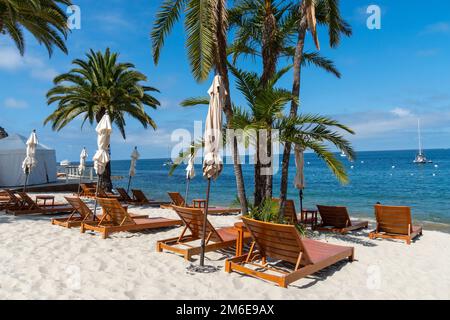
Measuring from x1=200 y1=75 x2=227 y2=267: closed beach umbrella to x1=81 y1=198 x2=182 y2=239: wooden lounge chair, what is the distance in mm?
2870

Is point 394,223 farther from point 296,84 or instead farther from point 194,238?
point 194,238

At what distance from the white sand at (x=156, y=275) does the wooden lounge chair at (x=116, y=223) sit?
0.22 meters

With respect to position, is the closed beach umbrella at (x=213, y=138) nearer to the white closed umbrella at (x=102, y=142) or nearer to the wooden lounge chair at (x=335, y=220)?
the white closed umbrella at (x=102, y=142)

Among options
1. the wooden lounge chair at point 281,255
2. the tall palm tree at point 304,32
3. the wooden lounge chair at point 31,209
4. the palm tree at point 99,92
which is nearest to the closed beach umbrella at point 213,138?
the wooden lounge chair at point 281,255

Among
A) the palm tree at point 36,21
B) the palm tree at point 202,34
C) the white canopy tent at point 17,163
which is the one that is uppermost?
the palm tree at point 36,21

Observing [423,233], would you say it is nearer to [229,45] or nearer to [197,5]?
[229,45]

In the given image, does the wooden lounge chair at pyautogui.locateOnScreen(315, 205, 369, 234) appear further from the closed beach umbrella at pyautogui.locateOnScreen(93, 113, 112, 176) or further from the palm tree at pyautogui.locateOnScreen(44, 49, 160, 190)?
the palm tree at pyautogui.locateOnScreen(44, 49, 160, 190)

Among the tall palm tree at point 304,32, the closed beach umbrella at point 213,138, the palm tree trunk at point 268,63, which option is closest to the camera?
the closed beach umbrella at point 213,138

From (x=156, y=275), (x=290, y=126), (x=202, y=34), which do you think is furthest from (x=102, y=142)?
(x=156, y=275)

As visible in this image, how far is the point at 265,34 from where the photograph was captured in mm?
9312

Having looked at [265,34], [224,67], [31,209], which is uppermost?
[265,34]

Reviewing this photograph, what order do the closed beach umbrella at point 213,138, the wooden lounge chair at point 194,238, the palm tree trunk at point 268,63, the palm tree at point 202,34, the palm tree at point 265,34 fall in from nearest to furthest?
the closed beach umbrella at point 213,138
the wooden lounge chair at point 194,238
the palm tree at point 202,34
the palm tree trunk at point 268,63
the palm tree at point 265,34

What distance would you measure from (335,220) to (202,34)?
6.03 metres

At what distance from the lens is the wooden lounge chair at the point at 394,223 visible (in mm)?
8312
